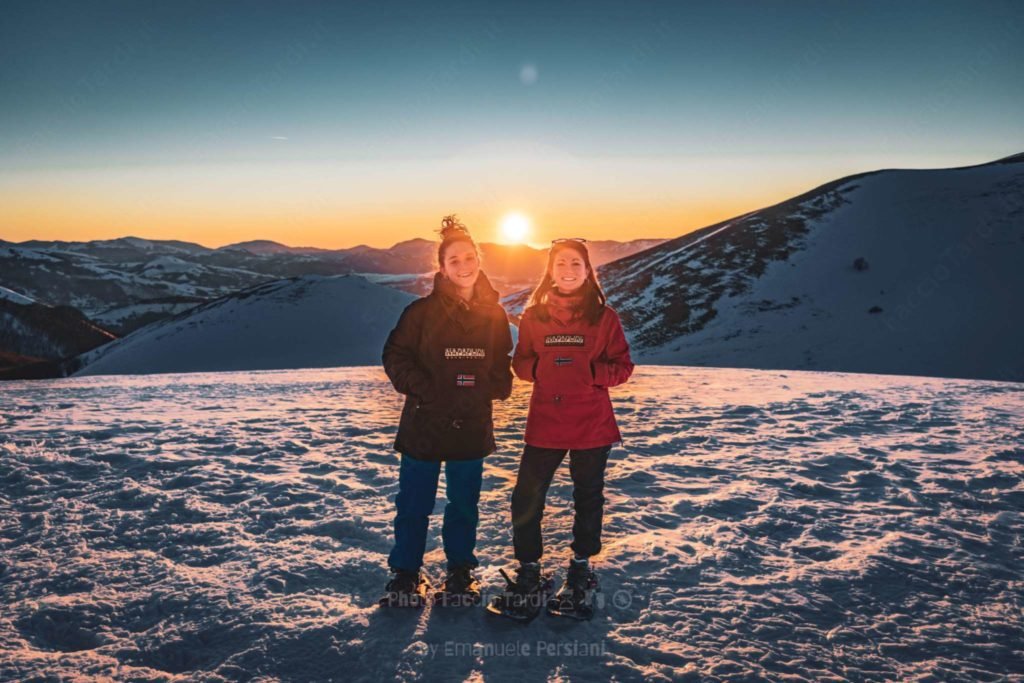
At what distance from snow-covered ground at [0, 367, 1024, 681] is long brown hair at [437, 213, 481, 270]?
2.33 metres

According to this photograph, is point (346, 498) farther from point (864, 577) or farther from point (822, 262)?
point (822, 262)

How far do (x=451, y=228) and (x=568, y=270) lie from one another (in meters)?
0.92

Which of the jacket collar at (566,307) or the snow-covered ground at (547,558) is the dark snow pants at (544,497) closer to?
the snow-covered ground at (547,558)

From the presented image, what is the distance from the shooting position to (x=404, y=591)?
3404mm

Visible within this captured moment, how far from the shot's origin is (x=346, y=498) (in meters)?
Result: 5.28

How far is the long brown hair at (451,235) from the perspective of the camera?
3582mm

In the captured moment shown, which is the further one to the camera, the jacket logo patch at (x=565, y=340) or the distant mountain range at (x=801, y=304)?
the distant mountain range at (x=801, y=304)

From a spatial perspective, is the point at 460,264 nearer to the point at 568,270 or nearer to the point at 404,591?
the point at 568,270

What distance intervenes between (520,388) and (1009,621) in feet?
37.1

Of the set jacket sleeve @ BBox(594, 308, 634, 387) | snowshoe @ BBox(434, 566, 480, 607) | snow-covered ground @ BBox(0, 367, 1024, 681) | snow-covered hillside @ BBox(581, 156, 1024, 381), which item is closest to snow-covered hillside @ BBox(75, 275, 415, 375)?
snow-covered hillside @ BBox(581, 156, 1024, 381)

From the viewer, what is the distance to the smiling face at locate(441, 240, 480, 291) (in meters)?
3.52

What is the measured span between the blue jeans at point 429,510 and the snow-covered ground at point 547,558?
337mm

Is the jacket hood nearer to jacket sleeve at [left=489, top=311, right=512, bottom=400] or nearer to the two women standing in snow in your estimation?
the two women standing in snow

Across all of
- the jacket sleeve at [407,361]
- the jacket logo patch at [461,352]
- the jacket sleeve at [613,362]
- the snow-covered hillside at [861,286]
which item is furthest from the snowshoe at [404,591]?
the snow-covered hillside at [861,286]
